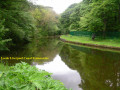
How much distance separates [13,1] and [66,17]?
40.2 m

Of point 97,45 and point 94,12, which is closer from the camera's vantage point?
point 97,45

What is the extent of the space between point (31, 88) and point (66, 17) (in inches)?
1875

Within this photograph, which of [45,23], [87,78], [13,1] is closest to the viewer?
[87,78]

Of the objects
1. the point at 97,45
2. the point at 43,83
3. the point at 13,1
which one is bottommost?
the point at 97,45

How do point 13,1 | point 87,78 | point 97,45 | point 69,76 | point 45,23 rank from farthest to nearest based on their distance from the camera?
point 45,23, point 97,45, point 13,1, point 69,76, point 87,78

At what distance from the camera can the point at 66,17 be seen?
47.2 m

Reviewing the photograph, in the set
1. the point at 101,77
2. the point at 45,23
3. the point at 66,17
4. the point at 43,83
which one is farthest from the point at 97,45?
the point at 66,17

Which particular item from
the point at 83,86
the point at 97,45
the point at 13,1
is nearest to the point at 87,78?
the point at 83,86


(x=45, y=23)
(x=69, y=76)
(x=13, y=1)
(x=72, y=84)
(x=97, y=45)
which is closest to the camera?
(x=72, y=84)

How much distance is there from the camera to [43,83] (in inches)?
63.2

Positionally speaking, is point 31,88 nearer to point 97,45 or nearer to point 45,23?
point 97,45

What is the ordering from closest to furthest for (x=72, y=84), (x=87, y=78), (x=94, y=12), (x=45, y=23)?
(x=72, y=84) < (x=87, y=78) < (x=94, y=12) < (x=45, y=23)

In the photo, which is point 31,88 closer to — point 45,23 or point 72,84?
point 72,84

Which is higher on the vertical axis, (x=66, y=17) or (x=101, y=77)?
(x=66, y=17)
